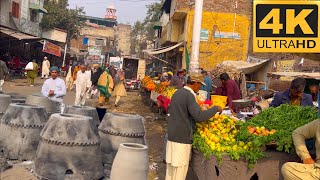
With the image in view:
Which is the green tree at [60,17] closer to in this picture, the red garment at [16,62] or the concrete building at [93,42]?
the concrete building at [93,42]

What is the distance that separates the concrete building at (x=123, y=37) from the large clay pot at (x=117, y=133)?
68319 mm

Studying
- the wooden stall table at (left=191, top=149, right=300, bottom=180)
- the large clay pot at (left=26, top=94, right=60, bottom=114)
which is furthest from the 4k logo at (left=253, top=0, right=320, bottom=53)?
the large clay pot at (left=26, top=94, right=60, bottom=114)

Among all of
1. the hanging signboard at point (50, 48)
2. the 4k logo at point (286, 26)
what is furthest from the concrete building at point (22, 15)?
the 4k logo at point (286, 26)

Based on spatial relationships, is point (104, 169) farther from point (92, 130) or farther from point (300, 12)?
point (300, 12)

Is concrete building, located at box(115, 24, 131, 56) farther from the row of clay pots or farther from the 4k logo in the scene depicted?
the 4k logo

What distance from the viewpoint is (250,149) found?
14.9ft

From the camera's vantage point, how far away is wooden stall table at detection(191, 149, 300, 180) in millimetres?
4512

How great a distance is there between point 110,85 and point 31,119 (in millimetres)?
8866

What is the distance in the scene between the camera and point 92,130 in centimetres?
535

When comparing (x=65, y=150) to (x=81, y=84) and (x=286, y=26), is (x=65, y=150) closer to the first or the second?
(x=286, y=26)

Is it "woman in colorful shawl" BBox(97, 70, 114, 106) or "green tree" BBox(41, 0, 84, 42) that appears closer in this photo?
"woman in colorful shawl" BBox(97, 70, 114, 106)

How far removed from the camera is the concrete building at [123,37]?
74.2m

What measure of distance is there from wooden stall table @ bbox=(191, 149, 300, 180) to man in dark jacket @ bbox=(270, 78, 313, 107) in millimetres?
1650

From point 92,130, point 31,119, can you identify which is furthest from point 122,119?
point 31,119
